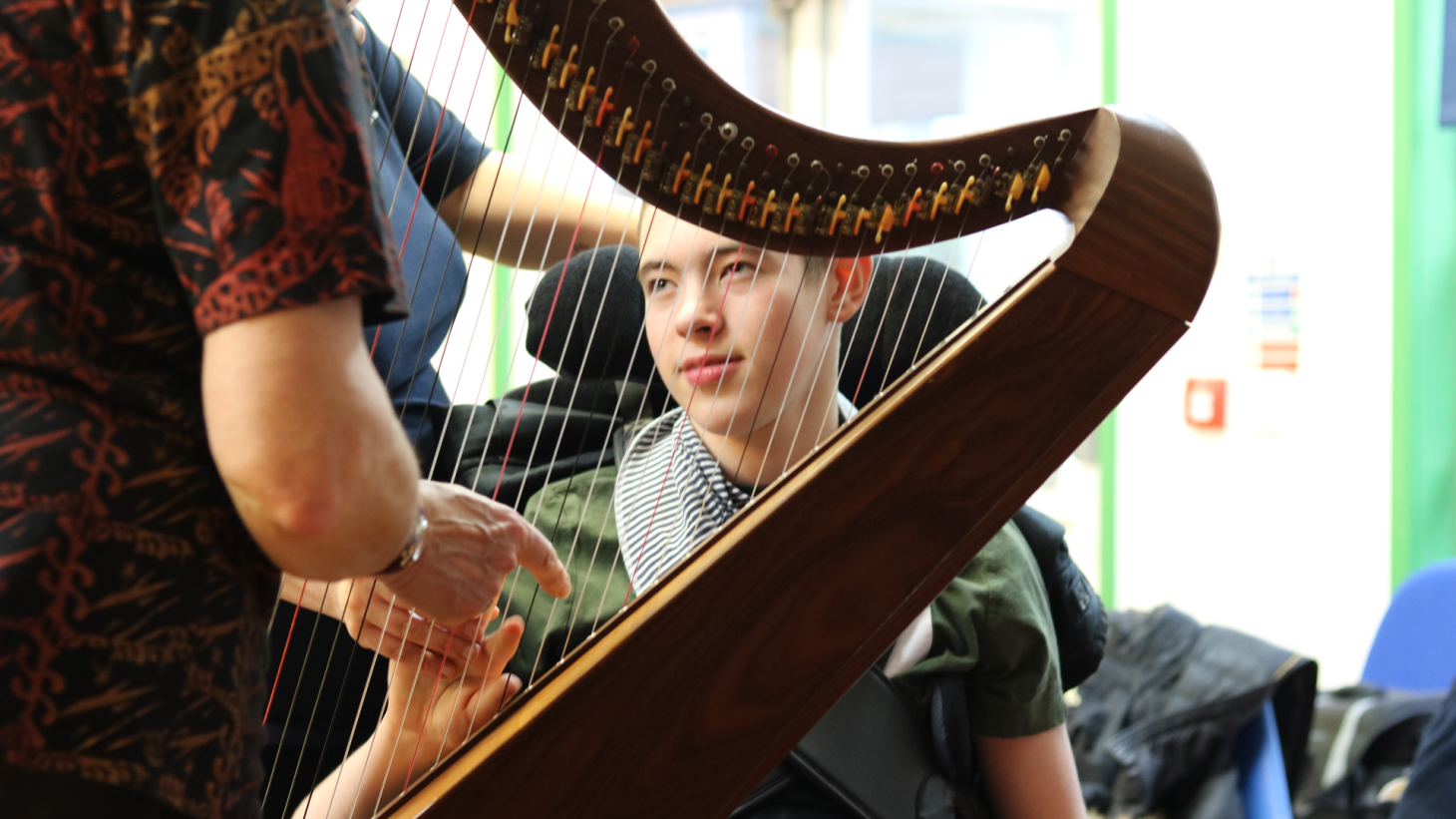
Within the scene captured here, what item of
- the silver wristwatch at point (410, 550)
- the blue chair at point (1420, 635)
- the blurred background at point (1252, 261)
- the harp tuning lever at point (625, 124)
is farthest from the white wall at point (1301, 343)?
the silver wristwatch at point (410, 550)

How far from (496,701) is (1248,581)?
2650 mm

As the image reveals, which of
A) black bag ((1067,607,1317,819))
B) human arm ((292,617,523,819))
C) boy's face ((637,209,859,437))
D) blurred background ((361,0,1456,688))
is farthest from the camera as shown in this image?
blurred background ((361,0,1456,688))

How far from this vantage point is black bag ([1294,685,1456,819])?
2.06 metres

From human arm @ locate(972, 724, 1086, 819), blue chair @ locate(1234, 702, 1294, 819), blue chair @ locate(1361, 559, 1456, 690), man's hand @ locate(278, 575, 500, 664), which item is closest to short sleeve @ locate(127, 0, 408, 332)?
man's hand @ locate(278, 575, 500, 664)

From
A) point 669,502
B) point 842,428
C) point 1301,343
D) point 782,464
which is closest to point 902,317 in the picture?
point 782,464

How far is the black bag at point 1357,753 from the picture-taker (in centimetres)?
206

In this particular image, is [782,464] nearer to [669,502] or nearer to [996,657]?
[669,502]

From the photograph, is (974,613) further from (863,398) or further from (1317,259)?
(1317,259)

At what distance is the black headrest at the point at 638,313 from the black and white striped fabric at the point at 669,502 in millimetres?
106

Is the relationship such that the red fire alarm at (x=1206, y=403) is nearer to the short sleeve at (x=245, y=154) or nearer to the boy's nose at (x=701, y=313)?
the boy's nose at (x=701, y=313)

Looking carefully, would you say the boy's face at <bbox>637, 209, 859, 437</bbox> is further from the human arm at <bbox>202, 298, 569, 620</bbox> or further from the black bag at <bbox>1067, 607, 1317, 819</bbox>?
the black bag at <bbox>1067, 607, 1317, 819</bbox>

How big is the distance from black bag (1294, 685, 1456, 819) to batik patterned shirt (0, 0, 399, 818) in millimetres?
2063

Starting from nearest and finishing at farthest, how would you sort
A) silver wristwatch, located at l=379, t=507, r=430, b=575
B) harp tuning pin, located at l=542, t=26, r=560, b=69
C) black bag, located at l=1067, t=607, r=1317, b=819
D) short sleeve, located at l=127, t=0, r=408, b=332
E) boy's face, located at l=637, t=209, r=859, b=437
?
short sleeve, located at l=127, t=0, r=408, b=332 → silver wristwatch, located at l=379, t=507, r=430, b=575 → harp tuning pin, located at l=542, t=26, r=560, b=69 → boy's face, located at l=637, t=209, r=859, b=437 → black bag, located at l=1067, t=607, r=1317, b=819

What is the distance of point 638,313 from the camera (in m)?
1.50
